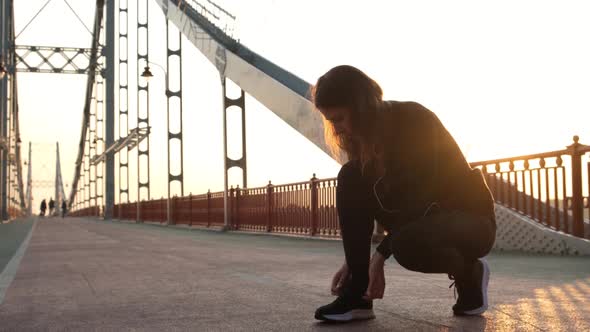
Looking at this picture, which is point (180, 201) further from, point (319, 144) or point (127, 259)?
point (127, 259)

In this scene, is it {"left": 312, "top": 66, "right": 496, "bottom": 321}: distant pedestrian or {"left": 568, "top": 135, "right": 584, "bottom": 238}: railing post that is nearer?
{"left": 312, "top": 66, "right": 496, "bottom": 321}: distant pedestrian

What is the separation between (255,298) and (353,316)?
1.01 metres

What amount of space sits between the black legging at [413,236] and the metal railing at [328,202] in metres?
5.08

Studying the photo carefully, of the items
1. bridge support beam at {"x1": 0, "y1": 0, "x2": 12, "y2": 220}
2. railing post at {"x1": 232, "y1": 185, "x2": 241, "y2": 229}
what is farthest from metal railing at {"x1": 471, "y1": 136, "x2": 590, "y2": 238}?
bridge support beam at {"x1": 0, "y1": 0, "x2": 12, "y2": 220}

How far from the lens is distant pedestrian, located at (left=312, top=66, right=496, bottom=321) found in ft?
8.51

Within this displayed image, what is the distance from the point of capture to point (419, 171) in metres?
2.65

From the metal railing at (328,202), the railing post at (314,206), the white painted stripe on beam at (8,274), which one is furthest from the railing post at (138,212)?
the white painted stripe on beam at (8,274)

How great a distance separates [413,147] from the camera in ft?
8.75

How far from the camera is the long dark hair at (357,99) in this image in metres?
2.55

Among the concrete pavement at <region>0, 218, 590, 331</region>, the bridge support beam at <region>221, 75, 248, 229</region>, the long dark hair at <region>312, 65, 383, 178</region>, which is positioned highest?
the bridge support beam at <region>221, 75, 248, 229</region>

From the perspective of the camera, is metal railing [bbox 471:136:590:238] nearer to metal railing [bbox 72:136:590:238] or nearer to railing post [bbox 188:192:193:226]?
metal railing [bbox 72:136:590:238]

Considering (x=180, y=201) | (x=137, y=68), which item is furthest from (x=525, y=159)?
(x=137, y=68)

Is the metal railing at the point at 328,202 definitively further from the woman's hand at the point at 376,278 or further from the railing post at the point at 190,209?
the woman's hand at the point at 376,278

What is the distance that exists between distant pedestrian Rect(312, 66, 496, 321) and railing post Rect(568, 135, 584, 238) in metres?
4.92
